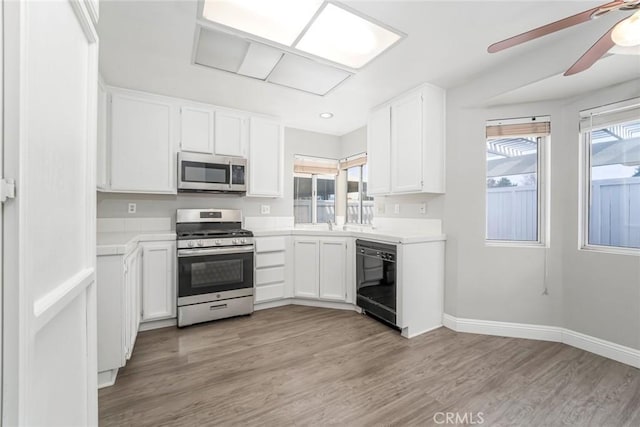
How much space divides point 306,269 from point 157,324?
162 cm

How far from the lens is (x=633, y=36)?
4.20ft

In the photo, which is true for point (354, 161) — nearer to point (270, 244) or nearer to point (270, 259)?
point (270, 244)

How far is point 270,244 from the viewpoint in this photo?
10.8ft

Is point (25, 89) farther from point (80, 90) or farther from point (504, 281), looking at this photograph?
point (504, 281)

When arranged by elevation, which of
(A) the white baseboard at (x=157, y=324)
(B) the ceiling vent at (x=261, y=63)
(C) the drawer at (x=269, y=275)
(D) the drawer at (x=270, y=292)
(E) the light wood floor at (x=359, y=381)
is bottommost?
(E) the light wood floor at (x=359, y=381)

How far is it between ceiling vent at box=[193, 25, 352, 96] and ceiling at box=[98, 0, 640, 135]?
0.10 metres

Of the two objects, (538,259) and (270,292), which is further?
(270,292)

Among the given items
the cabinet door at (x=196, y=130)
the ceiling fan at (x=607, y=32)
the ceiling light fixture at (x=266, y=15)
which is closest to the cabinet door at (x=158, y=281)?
the cabinet door at (x=196, y=130)

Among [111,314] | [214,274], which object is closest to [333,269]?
[214,274]

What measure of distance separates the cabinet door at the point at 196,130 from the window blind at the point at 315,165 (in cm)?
140

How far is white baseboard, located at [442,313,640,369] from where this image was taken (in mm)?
2127

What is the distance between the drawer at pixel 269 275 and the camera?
10.6 ft

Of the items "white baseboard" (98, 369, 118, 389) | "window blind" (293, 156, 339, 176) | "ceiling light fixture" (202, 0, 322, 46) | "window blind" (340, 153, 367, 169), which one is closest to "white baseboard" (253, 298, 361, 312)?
"white baseboard" (98, 369, 118, 389)

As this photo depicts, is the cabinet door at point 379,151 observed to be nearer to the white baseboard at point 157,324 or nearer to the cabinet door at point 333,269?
the cabinet door at point 333,269
